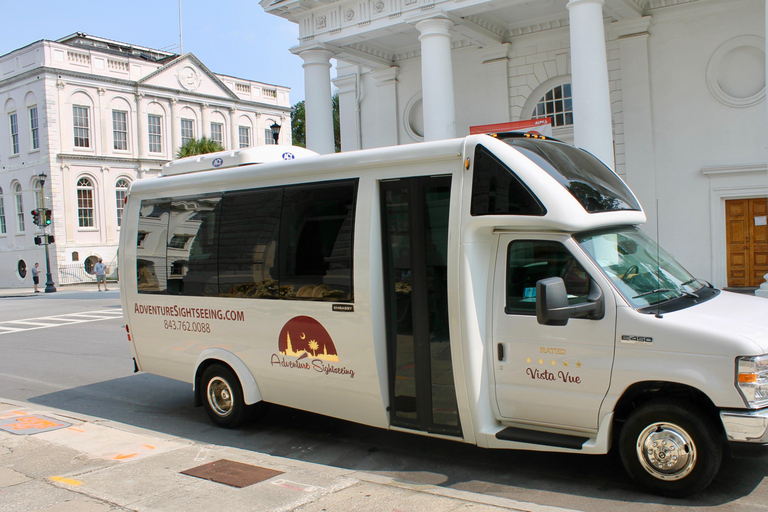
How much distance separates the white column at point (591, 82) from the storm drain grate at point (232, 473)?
12.3 meters

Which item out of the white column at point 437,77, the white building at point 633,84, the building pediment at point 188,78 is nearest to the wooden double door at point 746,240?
the white building at point 633,84

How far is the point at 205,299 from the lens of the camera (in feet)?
24.1

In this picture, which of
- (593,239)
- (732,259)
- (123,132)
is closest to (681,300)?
(593,239)

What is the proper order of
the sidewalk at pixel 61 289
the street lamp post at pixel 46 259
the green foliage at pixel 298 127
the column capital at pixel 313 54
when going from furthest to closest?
the green foliage at pixel 298 127, the street lamp post at pixel 46 259, the sidewalk at pixel 61 289, the column capital at pixel 313 54

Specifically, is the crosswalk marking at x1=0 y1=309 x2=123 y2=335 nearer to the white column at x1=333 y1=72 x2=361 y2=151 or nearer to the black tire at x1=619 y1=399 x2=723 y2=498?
the white column at x1=333 y1=72 x2=361 y2=151

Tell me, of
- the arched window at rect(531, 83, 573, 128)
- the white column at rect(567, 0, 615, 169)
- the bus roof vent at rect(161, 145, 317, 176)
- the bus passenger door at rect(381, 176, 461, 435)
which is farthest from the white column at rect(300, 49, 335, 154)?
the bus passenger door at rect(381, 176, 461, 435)

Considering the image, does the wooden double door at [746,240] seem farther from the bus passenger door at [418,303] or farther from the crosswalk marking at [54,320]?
the crosswalk marking at [54,320]

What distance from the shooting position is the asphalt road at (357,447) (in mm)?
4914

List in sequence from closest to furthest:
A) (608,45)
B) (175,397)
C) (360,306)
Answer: (360,306)
(175,397)
(608,45)

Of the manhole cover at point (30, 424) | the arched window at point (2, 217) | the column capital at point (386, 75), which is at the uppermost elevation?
the column capital at point (386, 75)

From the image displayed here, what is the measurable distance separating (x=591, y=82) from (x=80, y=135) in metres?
33.9

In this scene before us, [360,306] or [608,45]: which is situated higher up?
[608,45]

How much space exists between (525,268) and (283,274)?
2529 mm

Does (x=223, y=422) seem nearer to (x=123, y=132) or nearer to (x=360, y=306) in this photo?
(x=360, y=306)
